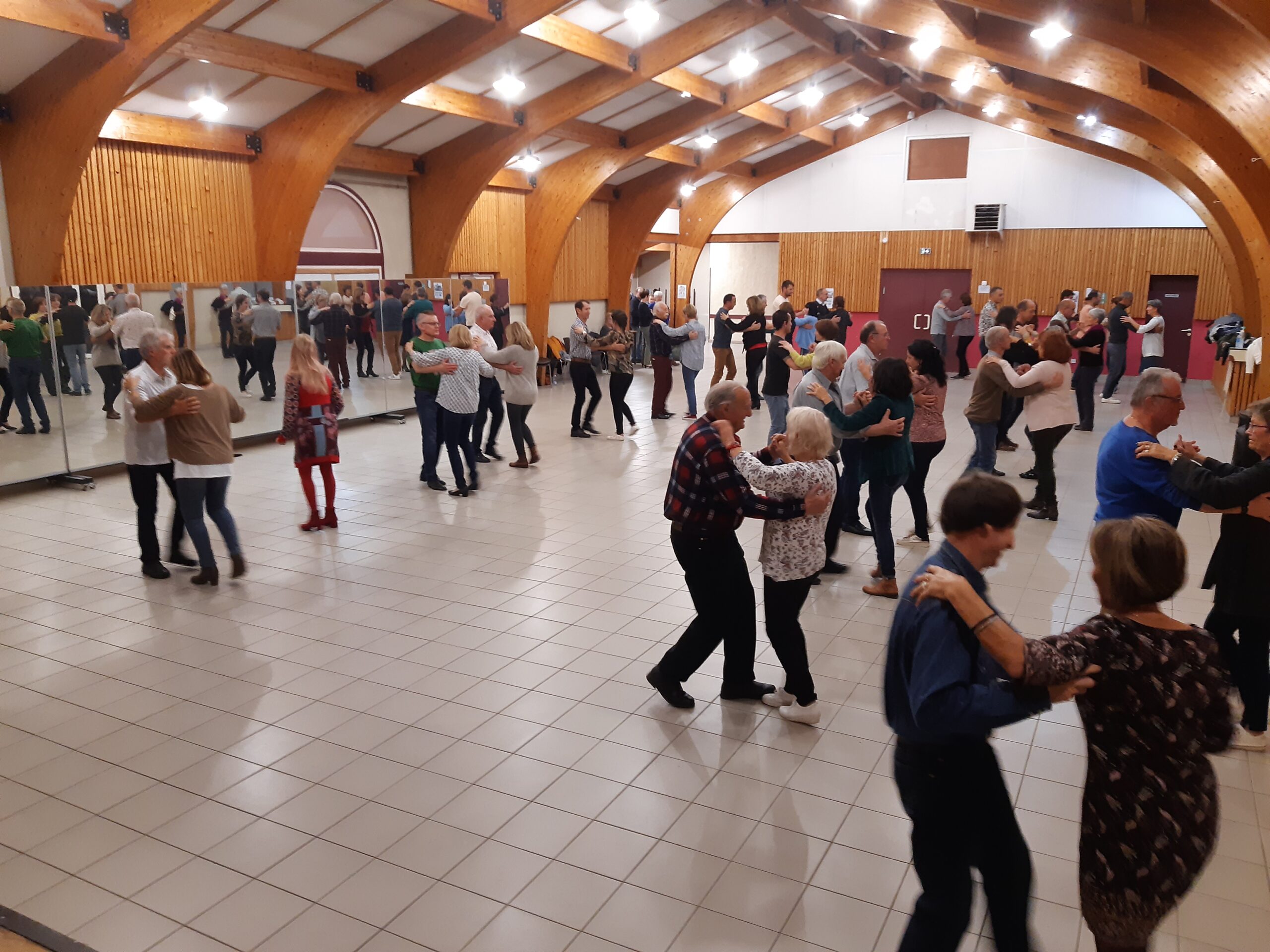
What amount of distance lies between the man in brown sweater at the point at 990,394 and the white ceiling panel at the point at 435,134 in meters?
8.31

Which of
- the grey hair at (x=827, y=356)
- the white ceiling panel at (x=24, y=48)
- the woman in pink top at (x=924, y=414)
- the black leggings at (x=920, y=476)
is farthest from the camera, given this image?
the white ceiling panel at (x=24, y=48)

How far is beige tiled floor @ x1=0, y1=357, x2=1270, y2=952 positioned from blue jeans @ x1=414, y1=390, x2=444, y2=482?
1.91 metres

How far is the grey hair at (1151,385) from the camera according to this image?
372 centimetres

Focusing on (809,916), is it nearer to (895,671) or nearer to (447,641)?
(895,671)

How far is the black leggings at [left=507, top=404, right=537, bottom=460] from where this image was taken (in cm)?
870

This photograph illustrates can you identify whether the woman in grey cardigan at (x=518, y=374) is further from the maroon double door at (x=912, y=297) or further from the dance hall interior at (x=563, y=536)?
the maroon double door at (x=912, y=297)

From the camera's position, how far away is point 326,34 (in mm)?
9461

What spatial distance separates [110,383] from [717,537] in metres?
7.23

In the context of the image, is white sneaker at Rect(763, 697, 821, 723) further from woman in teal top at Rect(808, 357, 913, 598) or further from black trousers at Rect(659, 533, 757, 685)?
woman in teal top at Rect(808, 357, 913, 598)

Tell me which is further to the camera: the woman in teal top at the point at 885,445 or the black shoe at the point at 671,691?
the woman in teal top at the point at 885,445

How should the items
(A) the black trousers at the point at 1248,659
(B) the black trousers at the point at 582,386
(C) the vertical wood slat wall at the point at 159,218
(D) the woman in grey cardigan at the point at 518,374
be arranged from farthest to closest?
(B) the black trousers at the point at 582,386
(C) the vertical wood slat wall at the point at 159,218
(D) the woman in grey cardigan at the point at 518,374
(A) the black trousers at the point at 1248,659

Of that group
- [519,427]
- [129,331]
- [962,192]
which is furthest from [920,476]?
[962,192]

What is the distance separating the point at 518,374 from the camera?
8477 millimetres

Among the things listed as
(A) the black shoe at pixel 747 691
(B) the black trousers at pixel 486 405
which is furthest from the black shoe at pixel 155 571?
(A) the black shoe at pixel 747 691
